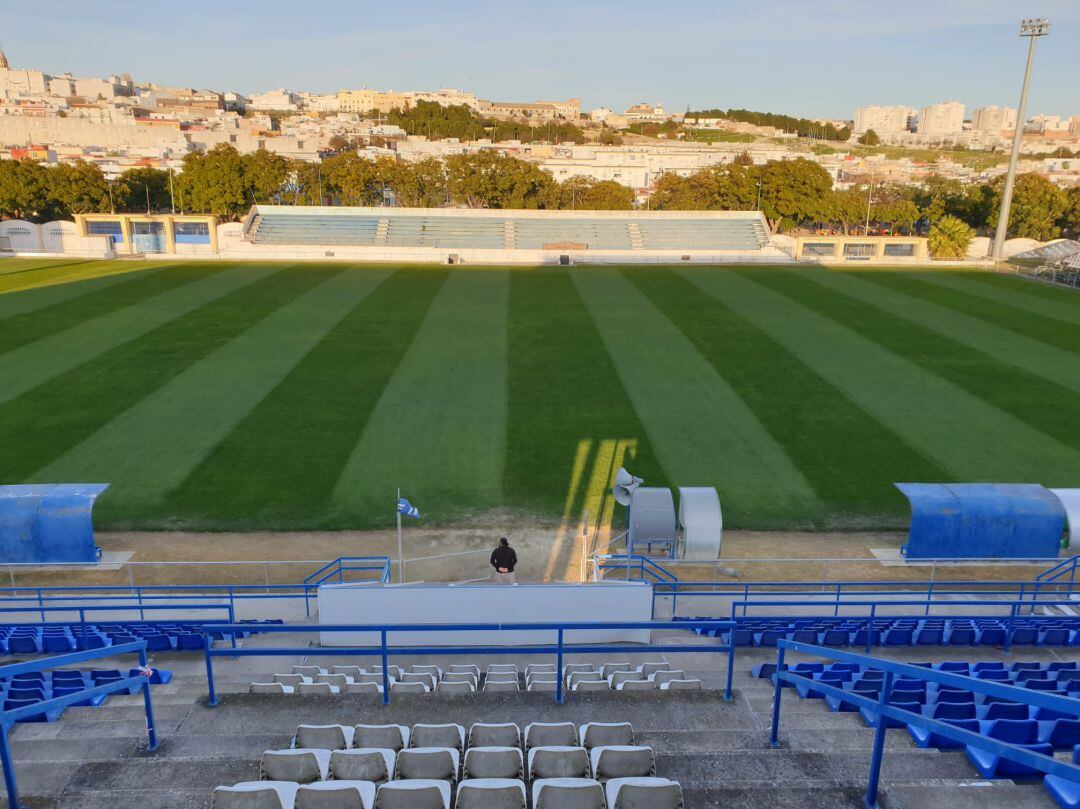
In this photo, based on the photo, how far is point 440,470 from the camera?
19.9 meters

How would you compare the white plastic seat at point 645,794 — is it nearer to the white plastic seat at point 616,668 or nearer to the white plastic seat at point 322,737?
the white plastic seat at point 322,737

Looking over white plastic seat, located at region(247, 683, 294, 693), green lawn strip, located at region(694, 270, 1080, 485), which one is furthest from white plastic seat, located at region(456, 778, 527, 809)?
green lawn strip, located at region(694, 270, 1080, 485)

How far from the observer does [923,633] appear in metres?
11.5

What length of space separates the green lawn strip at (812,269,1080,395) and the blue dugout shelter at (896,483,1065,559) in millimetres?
11617

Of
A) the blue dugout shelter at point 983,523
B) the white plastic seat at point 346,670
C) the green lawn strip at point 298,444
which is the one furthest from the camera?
the green lawn strip at point 298,444

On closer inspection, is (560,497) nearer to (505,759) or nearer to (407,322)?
(505,759)

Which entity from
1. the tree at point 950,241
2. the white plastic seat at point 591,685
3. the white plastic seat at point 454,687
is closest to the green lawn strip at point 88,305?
the white plastic seat at point 454,687

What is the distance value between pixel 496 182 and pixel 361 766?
74924 millimetres

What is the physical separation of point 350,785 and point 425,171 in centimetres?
7780

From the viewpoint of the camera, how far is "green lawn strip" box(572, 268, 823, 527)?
18453mm

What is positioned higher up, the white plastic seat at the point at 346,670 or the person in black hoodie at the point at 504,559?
the person in black hoodie at the point at 504,559

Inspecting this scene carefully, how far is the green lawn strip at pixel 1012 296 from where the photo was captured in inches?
1487

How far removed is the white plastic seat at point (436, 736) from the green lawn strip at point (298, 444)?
11.0m

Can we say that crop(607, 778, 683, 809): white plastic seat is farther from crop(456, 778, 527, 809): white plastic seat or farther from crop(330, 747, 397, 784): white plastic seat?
crop(330, 747, 397, 784): white plastic seat
